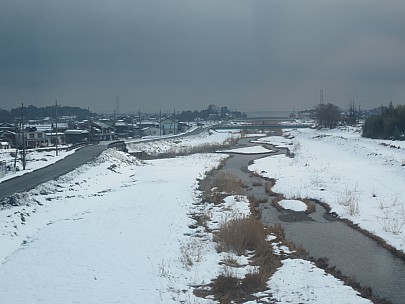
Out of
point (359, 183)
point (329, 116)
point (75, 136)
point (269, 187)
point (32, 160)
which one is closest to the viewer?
point (359, 183)

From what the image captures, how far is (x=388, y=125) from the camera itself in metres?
50.9

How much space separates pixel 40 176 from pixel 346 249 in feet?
65.7

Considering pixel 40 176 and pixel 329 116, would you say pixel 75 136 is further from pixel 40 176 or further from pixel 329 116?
pixel 329 116

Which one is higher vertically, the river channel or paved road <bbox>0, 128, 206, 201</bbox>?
paved road <bbox>0, 128, 206, 201</bbox>

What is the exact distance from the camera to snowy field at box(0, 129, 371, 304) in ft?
35.4

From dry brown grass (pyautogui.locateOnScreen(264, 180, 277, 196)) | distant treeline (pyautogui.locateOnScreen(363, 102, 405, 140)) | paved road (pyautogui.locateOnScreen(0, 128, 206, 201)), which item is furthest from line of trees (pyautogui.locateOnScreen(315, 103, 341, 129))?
dry brown grass (pyautogui.locateOnScreen(264, 180, 277, 196))

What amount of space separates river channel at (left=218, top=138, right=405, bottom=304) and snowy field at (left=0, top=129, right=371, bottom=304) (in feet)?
3.05

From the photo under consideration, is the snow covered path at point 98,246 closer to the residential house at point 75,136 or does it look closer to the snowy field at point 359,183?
the snowy field at point 359,183

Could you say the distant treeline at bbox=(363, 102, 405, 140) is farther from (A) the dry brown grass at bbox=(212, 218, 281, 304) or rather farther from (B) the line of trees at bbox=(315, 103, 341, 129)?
(A) the dry brown grass at bbox=(212, 218, 281, 304)

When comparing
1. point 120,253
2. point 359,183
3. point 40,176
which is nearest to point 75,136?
point 40,176

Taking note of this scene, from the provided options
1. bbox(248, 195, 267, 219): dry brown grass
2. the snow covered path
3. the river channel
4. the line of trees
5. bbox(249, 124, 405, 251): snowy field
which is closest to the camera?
the snow covered path

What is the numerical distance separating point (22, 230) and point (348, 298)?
1143 centimetres

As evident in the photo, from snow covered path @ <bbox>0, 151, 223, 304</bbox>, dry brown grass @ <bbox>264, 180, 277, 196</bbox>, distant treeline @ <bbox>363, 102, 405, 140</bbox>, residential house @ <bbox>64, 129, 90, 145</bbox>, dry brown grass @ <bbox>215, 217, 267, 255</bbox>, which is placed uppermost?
distant treeline @ <bbox>363, 102, 405, 140</bbox>

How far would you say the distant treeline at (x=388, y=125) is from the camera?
49.0 meters
